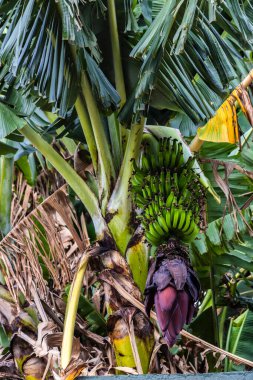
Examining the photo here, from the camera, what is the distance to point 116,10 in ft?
8.77

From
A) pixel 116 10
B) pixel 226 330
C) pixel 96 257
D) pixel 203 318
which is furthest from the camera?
pixel 226 330

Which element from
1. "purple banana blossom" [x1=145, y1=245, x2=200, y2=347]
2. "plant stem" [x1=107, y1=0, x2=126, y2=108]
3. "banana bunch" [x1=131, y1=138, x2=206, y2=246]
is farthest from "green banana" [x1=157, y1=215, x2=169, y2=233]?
"plant stem" [x1=107, y1=0, x2=126, y2=108]

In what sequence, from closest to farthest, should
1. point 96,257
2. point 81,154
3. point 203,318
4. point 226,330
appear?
point 96,257, point 81,154, point 203,318, point 226,330

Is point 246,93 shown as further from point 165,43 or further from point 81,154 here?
point 81,154

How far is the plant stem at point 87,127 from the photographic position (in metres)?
2.60

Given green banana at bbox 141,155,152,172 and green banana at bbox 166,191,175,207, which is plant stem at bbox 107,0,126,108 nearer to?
green banana at bbox 141,155,152,172

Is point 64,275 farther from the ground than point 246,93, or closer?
closer

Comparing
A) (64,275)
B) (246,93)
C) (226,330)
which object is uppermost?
(246,93)

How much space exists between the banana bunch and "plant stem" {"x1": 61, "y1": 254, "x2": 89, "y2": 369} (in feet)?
0.99

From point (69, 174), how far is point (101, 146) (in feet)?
0.59

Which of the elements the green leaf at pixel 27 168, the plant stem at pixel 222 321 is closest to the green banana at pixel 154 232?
the green leaf at pixel 27 168

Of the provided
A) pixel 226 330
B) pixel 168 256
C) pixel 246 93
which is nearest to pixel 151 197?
pixel 168 256

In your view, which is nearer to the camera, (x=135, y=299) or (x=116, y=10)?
(x=135, y=299)

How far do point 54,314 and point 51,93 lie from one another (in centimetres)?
104
